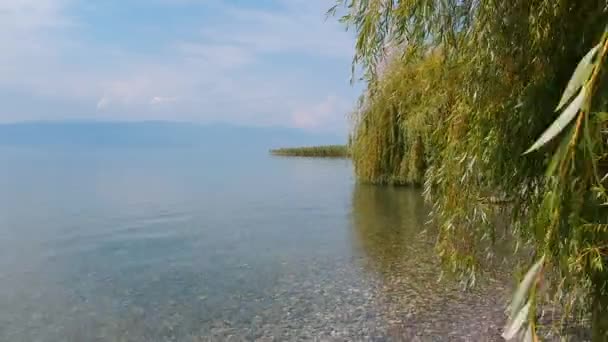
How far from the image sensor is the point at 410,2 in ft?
9.14

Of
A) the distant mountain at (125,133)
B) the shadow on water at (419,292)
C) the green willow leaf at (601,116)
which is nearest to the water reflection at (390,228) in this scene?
the shadow on water at (419,292)

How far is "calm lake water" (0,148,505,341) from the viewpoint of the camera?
5.07 m

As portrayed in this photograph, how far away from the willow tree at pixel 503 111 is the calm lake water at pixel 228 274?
69.2 inches

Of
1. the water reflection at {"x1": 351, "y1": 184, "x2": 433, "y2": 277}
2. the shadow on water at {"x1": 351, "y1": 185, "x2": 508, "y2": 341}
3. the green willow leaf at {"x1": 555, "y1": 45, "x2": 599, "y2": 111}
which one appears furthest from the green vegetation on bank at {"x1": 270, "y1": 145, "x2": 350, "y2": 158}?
the green willow leaf at {"x1": 555, "y1": 45, "x2": 599, "y2": 111}

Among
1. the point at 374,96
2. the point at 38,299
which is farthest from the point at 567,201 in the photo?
the point at 38,299

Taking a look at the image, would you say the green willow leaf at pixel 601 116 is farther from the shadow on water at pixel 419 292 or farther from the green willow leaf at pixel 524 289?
the shadow on water at pixel 419 292

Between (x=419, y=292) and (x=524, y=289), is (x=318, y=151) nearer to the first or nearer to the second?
(x=419, y=292)

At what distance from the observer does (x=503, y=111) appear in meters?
2.92

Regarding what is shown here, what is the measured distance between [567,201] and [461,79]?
1.58m

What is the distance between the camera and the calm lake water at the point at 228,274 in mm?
5074

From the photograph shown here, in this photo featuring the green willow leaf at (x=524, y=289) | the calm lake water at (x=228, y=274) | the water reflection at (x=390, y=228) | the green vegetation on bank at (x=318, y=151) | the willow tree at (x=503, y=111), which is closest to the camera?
the green willow leaf at (x=524, y=289)

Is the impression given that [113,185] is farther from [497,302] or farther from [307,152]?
[307,152]

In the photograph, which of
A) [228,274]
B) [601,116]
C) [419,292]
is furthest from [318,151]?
[601,116]

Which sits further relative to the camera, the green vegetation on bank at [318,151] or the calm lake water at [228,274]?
the green vegetation on bank at [318,151]
